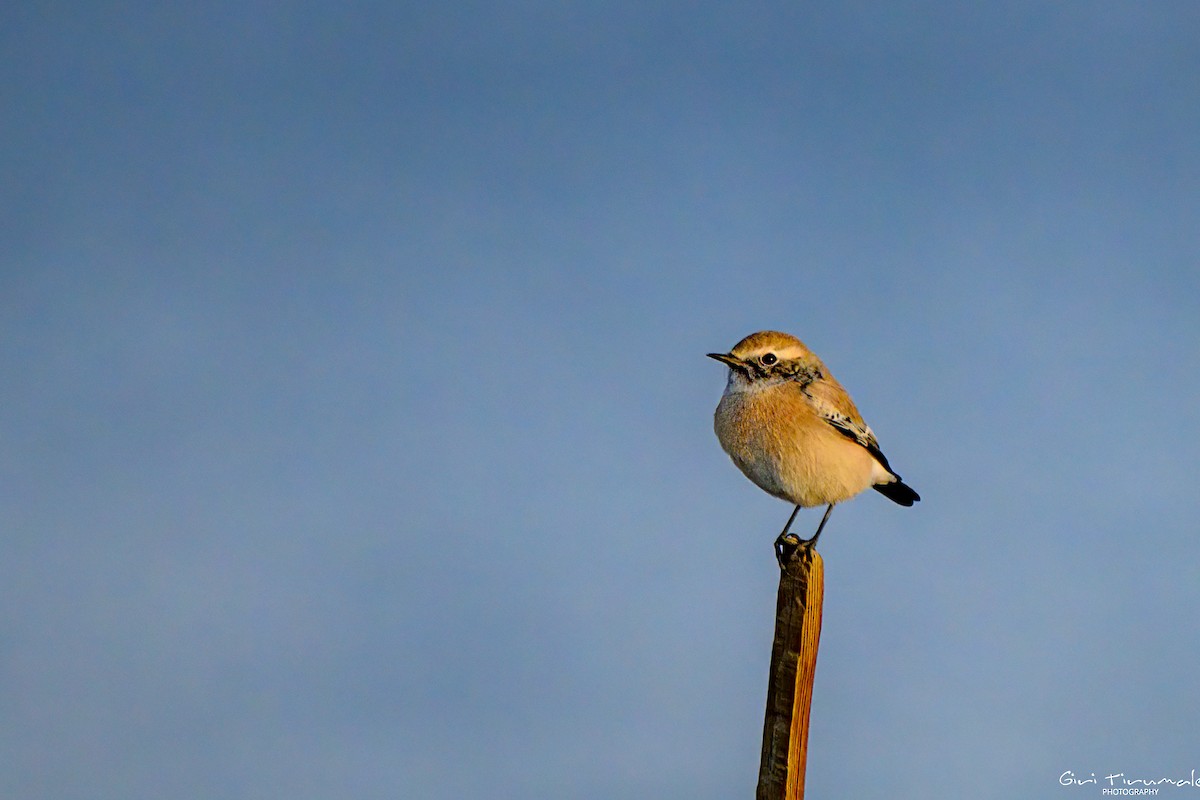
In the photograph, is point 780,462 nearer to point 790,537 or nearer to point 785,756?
point 790,537

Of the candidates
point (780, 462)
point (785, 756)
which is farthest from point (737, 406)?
point (785, 756)

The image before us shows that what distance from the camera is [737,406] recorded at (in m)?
7.74

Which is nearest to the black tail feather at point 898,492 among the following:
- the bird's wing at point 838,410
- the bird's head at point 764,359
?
the bird's wing at point 838,410

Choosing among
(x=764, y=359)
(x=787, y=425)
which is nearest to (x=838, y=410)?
(x=787, y=425)

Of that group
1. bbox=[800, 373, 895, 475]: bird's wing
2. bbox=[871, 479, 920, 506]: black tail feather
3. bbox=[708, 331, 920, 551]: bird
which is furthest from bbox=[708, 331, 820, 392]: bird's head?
bbox=[871, 479, 920, 506]: black tail feather

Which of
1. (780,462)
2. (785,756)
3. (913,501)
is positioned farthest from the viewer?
(913,501)

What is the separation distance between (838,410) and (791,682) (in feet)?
8.05

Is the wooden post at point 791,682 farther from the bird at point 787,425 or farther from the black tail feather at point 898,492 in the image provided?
the black tail feather at point 898,492

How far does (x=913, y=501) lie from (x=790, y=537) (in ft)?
5.48

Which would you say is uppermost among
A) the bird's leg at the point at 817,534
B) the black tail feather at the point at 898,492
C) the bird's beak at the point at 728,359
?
the bird's beak at the point at 728,359

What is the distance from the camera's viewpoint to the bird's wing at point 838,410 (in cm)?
775

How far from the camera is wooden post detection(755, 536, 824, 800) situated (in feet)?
19.9

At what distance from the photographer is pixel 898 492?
8797 millimetres

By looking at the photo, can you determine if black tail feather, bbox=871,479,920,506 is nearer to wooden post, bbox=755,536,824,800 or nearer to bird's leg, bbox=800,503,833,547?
bird's leg, bbox=800,503,833,547
